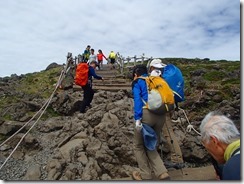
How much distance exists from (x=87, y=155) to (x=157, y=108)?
9.22ft

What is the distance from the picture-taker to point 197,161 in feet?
22.9

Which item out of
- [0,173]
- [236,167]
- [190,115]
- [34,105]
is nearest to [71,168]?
[0,173]

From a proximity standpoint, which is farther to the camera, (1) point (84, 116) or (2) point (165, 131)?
(1) point (84, 116)

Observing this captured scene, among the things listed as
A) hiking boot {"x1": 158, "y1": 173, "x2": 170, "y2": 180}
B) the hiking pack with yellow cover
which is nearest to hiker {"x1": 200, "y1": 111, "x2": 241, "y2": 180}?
the hiking pack with yellow cover

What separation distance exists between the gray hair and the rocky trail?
2567mm

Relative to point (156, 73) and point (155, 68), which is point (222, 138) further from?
point (155, 68)

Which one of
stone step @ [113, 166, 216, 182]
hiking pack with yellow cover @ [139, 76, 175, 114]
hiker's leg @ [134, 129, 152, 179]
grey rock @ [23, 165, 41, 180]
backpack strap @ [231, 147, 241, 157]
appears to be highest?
hiking pack with yellow cover @ [139, 76, 175, 114]

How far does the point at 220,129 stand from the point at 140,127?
7.28 ft

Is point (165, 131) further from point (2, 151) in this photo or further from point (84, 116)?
point (2, 151)

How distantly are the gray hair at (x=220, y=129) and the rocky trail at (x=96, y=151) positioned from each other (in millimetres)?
2567

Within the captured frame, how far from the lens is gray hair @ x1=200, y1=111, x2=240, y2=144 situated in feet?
9.47

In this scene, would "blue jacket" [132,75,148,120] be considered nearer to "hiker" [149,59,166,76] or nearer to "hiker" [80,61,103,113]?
"hiker" [149,59,166,76]

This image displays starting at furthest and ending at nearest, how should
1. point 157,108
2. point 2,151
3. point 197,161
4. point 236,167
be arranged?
point 2,151
point 197,161
point 157,108
point 236,167

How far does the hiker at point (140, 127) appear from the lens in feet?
16.8
